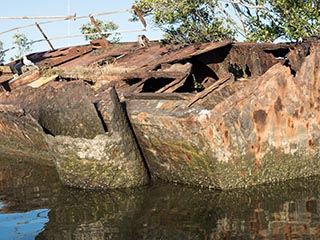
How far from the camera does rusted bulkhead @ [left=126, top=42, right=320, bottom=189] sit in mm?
5629

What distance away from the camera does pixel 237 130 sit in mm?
5703

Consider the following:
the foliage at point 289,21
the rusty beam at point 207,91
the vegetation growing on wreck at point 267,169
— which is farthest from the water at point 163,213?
the foliage at point 289,21

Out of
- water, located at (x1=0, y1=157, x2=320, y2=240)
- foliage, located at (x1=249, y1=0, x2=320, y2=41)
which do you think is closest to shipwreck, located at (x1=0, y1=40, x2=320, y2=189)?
water, located at (x1=0, y1=157, x2=320, y2=240)

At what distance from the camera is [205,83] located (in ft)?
31.2

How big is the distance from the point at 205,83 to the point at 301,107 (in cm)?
334

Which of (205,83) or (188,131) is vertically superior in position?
(205,83)

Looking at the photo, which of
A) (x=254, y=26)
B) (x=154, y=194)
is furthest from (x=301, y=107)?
(x=254, y=26)

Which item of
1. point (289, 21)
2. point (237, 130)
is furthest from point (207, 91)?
point (289, 21)

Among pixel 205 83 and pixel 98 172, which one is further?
pixel 205 83

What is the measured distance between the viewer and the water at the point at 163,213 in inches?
174

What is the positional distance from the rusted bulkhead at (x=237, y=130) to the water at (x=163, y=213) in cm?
23

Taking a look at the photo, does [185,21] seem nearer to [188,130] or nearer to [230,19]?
[230,19]

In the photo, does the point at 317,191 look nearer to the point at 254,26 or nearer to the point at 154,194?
the point at 154,194

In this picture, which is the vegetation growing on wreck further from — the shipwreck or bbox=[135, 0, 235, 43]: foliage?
bbox=[135, 0, 235, 43]: foliage
